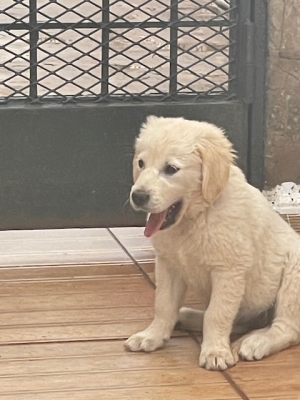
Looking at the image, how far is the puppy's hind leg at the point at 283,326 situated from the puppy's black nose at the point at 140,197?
0.46 metres

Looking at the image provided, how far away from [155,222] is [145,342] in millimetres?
321

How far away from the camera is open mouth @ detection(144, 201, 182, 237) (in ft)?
7.78

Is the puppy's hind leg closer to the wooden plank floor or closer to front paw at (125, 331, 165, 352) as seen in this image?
the wooden plank floor

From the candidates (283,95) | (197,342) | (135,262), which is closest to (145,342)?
(197,342)

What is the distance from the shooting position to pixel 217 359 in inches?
91.8

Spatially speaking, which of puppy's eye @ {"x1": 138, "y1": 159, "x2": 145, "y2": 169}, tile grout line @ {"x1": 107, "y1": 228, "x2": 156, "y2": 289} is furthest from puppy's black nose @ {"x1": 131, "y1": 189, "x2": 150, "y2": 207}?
tile grout line @ {"x1": 107, "y1": 228, "x2": 156, "y2": 289}

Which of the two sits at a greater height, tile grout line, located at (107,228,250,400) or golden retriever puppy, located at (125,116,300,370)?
golden retriever puppy, located at (125,116,300,370)

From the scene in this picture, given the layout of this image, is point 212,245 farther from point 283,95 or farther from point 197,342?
point 283,95

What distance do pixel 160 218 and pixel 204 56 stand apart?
1.11 m

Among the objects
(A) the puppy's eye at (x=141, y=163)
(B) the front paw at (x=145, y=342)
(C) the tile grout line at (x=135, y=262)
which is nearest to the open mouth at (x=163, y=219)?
(A) the puppy's eye at (x=141, y=163)

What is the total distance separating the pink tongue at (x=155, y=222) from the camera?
2.37 metres

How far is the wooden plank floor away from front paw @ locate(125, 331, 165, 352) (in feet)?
0.07

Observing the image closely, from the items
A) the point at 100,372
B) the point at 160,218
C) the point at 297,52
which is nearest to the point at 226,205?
the point at 160,218

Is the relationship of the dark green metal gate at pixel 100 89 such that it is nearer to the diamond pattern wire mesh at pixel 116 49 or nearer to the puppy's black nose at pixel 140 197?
the diamond pattern wire mesh at pixel 116 49
